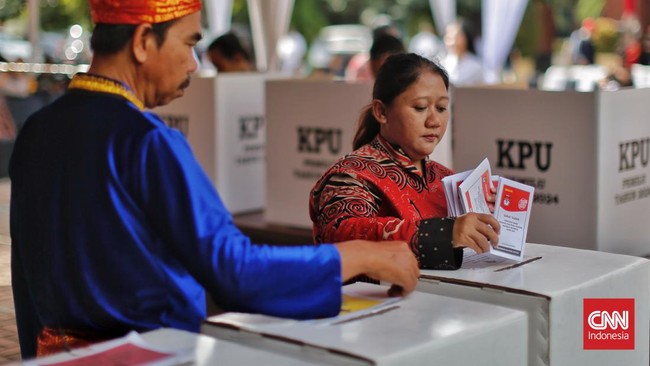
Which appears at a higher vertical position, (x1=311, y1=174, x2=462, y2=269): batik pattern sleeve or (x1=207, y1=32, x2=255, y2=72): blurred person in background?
(x1=207, y1=32, x2=255, y2=72): blurred person in background

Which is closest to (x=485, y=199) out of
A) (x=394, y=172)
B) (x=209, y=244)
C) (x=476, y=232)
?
(x=476, y=232)

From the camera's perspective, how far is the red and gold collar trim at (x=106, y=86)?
1773 millimetres

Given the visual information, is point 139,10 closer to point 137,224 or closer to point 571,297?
point 137,224

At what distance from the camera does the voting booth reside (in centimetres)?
534

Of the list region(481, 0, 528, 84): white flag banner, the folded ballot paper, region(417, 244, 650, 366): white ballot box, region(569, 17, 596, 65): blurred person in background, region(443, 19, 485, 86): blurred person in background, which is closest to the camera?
region(417, 244, 650, 366): white ballot box

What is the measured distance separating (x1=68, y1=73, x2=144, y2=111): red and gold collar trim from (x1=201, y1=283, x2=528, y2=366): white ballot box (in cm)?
41

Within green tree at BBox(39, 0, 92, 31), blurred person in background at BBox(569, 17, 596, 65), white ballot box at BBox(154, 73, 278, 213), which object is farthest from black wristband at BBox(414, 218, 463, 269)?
→ green tree at BBox(39, 0, 92, 31)

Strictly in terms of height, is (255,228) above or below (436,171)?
below

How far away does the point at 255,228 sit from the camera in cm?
566

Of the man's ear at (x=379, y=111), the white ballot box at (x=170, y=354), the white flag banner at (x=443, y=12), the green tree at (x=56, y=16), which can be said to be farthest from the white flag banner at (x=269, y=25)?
the green tree at (x=56, y=16)

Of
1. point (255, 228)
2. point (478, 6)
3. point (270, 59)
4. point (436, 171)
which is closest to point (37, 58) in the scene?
point (270, 59)

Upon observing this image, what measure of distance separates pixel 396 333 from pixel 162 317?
419mm

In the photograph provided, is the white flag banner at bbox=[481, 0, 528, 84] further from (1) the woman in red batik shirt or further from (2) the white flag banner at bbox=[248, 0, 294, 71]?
(1) the woman in red batik shirt

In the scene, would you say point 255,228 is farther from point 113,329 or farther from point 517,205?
point 113,329
